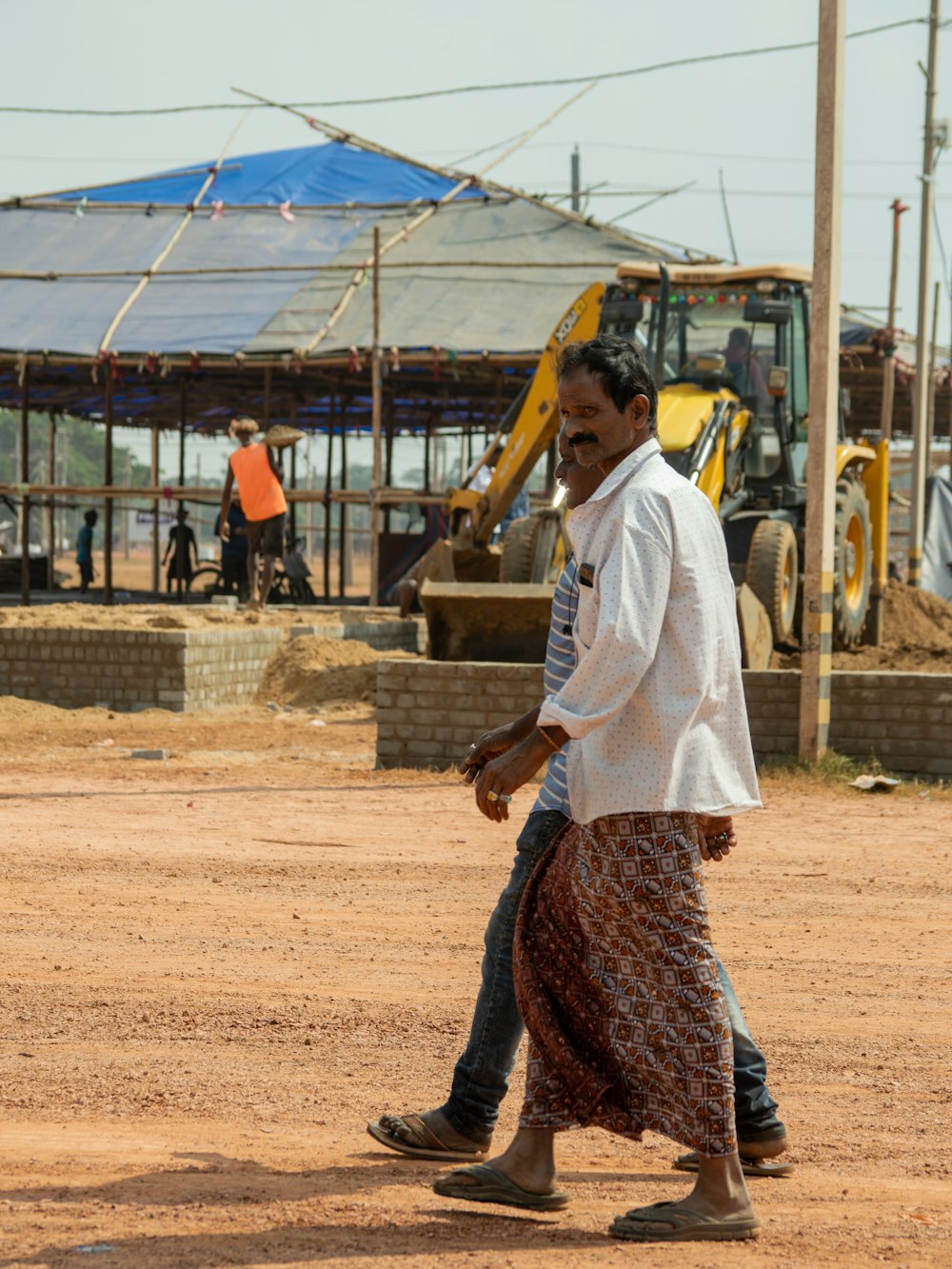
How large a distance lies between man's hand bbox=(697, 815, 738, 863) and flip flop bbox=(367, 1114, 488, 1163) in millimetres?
868

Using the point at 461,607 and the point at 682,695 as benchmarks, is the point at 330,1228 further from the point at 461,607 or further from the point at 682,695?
the point at 461,607

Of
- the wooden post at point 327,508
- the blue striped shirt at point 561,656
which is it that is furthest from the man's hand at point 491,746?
the wooden post at point 327,508

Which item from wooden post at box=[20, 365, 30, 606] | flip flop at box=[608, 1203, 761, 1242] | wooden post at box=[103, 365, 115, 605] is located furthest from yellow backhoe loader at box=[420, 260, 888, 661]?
wooden post at box=[20, 365, 30, 606]

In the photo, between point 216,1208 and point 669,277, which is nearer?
point 216,1208

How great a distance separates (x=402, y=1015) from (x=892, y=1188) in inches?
70.1

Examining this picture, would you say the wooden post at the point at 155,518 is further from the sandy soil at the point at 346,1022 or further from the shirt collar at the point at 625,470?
the shirt collar at the point at 625,470

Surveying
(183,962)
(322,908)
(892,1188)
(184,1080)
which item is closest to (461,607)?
(322,908)

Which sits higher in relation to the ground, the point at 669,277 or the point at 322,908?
the point at 669,277

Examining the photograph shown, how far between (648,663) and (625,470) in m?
0.41

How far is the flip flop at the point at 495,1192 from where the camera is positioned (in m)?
3.34

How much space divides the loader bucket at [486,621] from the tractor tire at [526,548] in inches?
33.8

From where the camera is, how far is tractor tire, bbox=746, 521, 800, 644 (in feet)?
40.1

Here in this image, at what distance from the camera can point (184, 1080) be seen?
426cm

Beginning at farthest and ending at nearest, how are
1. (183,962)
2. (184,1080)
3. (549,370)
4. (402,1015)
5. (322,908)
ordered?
1. (549,370)
2. (322,908)
3. (183,962)
4. (402,1015)
5. (184,1080)
